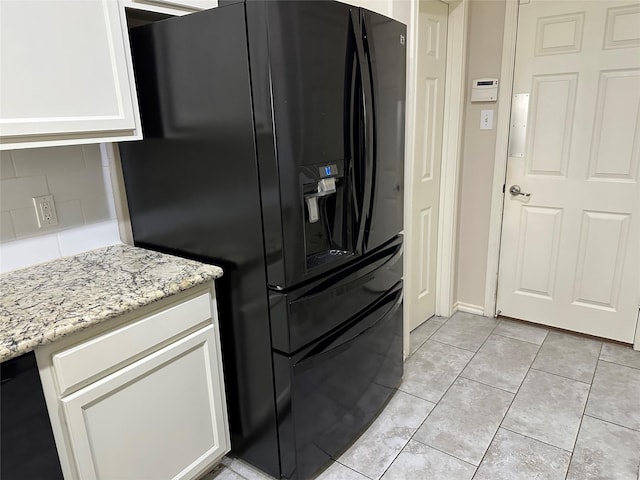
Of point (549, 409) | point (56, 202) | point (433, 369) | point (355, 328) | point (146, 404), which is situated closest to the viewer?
point (146, 404)

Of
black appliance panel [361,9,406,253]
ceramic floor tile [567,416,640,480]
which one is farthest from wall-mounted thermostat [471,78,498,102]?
ceramic floor tile [567,416,640,480]

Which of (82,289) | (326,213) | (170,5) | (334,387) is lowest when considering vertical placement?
(334,387)

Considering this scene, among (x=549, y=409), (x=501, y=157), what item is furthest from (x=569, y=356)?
(x=501, y=157)

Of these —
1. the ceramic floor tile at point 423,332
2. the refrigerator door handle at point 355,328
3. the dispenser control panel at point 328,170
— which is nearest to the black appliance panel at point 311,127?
the dispenser control panel at point 328,170

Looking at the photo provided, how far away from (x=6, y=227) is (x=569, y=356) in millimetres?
2902

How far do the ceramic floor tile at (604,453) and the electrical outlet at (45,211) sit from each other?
2.26 meters

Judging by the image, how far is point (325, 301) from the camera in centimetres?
160

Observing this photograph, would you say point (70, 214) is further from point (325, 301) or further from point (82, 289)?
point (325, 301)

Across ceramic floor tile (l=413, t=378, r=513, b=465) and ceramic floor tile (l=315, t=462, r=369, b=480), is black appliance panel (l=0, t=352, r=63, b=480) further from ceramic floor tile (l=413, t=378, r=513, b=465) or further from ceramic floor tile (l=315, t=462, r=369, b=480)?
ceramic floor tile (l=413, t=378, r=513, b=465)

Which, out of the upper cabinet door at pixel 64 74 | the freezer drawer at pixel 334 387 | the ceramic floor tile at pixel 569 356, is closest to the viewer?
the upper cabinet door at pixel 64 74

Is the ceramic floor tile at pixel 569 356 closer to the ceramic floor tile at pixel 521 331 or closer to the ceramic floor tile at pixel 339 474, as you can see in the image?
the ceramic floor tile at pixel 521 331

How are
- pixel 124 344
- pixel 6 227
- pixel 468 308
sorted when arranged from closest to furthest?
1. pixel 124 344
2. pixel 6 227
3. pixel 468 308

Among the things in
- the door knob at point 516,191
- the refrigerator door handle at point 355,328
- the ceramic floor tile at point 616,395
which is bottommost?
the ceramic floor tile at point 616,395

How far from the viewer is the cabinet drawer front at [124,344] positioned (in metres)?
1.20
